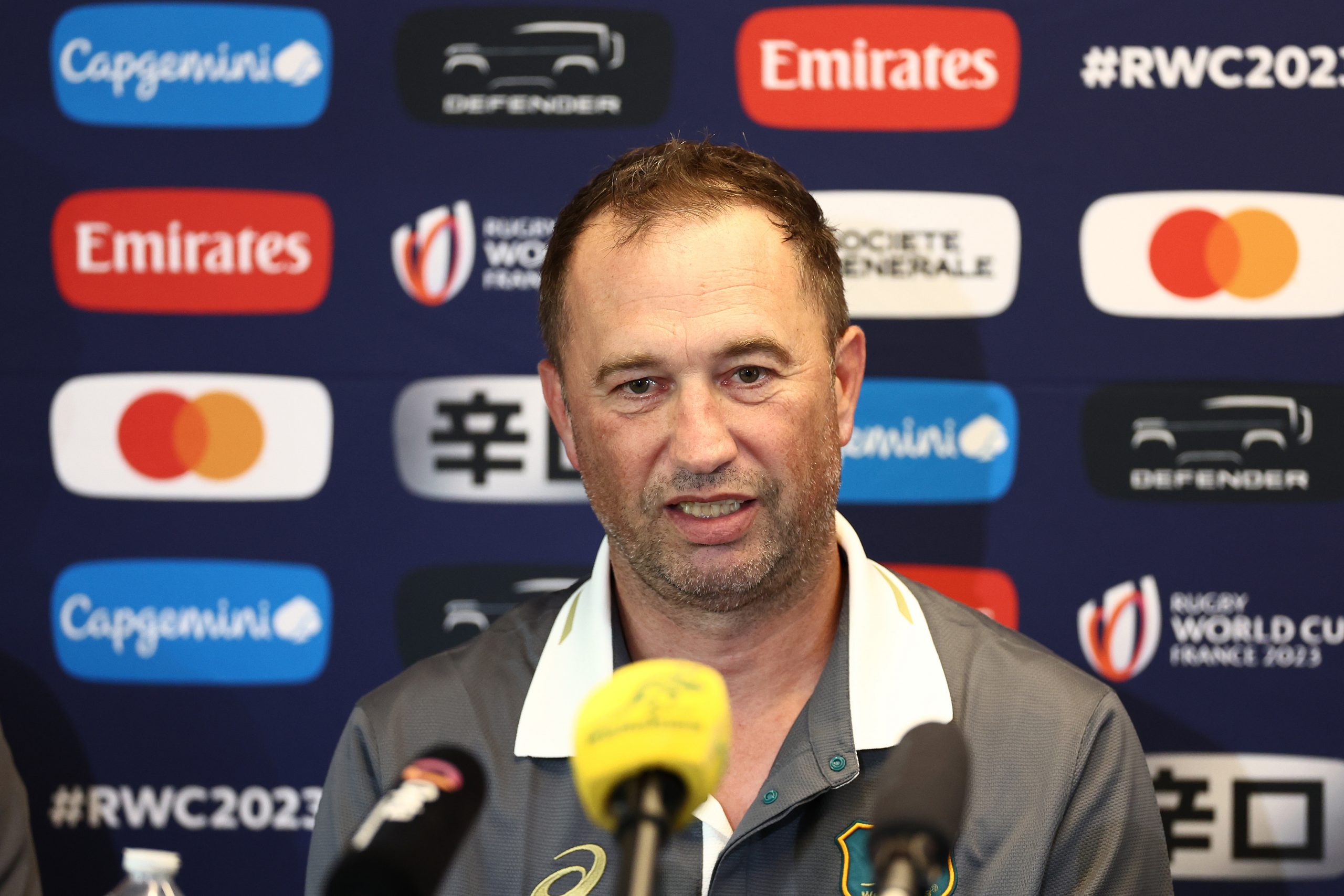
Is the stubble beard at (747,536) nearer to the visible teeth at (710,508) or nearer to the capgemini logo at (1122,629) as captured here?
the visible teeth at (710,508)

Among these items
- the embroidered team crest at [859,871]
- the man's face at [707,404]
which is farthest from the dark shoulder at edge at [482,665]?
the embroidered team crest at [859,871]

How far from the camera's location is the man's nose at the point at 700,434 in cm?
151

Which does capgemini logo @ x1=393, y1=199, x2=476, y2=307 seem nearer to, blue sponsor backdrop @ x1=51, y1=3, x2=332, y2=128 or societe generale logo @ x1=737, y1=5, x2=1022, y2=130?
blue sponsor backdrop @ x1=51, y1=3, x2=332, y2=128

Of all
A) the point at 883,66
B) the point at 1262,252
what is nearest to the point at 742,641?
the point at 883,66

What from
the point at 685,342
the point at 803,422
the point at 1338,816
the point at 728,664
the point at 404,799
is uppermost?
the point at 685,342

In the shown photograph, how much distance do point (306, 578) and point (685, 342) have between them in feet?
3.31

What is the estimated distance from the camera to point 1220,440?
2088 mm

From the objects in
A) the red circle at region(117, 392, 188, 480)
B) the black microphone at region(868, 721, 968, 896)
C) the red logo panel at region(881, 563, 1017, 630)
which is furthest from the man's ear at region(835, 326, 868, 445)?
the red circle at region(117, 392, 188, 480)

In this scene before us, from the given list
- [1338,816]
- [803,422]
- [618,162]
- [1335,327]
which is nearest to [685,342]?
[803,422]

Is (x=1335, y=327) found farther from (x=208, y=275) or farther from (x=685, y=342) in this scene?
(x=208, y=275)

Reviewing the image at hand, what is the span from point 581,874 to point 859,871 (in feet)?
1.17

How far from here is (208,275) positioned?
7.10 ft

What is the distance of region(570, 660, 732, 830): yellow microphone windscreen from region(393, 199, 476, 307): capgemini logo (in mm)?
1378

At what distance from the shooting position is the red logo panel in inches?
83.9
